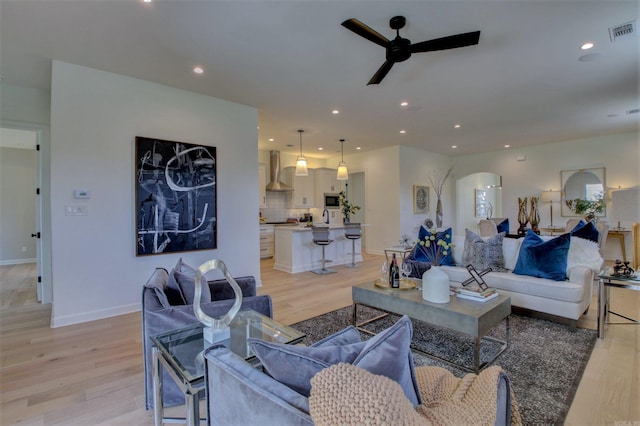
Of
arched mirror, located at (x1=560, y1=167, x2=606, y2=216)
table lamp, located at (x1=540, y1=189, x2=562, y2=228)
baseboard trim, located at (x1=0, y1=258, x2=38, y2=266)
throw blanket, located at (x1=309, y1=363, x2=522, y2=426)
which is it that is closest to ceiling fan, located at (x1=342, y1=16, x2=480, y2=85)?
throw blanket, located at (x1=309, y1=363, x2=522, y2=426)

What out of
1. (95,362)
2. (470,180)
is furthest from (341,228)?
(470,180)

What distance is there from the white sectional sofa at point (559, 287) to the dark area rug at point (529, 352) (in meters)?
0.21

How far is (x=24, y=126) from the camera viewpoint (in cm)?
381

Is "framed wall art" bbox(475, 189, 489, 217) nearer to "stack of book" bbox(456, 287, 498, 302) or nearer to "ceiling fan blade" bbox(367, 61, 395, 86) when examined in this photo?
"stack of book" bbox(456, 287, 498, 302)

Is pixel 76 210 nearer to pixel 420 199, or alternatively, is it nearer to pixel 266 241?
pixel 266 241

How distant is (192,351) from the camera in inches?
58.8

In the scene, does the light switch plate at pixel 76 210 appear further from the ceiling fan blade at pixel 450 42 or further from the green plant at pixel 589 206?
the green plant at pixel 589 206

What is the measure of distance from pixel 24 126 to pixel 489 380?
5450 millimetres

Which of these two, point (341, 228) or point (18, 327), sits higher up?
point (341, 228)

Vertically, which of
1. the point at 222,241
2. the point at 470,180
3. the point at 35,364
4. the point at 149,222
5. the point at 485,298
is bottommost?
the point at 35,364

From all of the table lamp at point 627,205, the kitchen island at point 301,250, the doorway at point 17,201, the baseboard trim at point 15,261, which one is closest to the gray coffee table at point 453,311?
the table lamp at point 627,205

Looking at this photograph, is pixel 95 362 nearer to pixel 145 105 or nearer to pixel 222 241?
pixel 222 241

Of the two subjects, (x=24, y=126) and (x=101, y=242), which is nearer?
(x=101, y=242)

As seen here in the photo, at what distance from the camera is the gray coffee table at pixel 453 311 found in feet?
7.07
